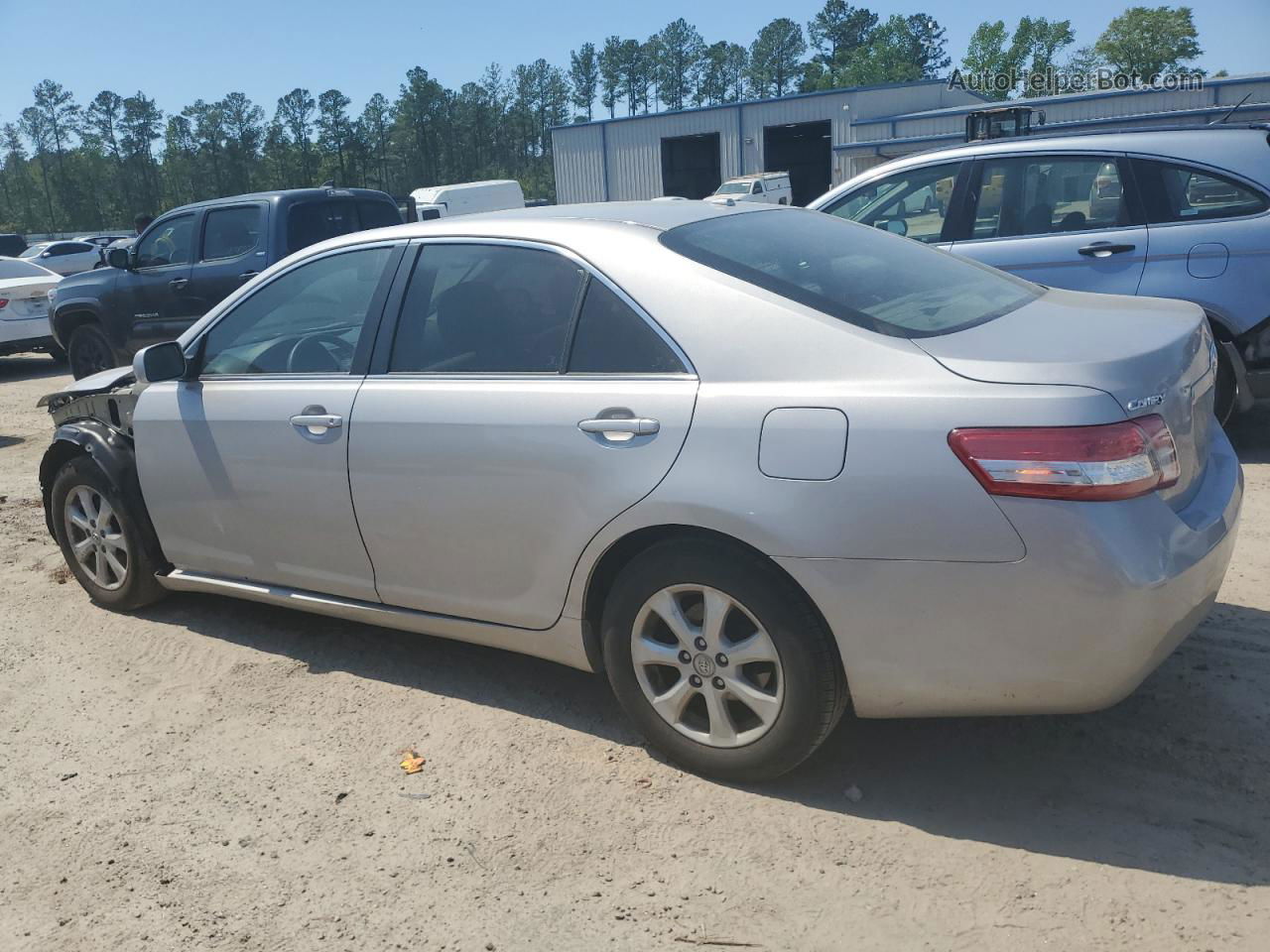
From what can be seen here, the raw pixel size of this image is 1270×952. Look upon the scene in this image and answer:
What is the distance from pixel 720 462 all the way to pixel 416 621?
1412 mm

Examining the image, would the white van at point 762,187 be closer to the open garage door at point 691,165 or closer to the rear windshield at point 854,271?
the open garage door at point 691,165

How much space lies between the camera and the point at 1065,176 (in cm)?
650

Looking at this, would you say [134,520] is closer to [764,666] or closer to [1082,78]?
[764,666]

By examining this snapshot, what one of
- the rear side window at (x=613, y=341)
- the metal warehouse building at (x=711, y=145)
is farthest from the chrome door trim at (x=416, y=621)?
the metal warehouse building at (x=711, y=145)

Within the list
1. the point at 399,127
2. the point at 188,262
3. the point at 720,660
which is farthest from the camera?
the point at 399,127

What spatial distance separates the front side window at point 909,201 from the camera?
689 cm

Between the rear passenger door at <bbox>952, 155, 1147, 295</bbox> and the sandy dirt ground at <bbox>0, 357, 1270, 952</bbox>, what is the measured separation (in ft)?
8.77

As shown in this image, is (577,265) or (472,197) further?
(472,197)

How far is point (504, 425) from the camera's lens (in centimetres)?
334

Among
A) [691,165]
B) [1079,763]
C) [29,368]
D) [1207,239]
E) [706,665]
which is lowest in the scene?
[29,368]

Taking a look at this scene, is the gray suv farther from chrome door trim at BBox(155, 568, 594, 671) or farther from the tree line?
the tree line

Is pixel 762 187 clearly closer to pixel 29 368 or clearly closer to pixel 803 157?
pixel 803 157

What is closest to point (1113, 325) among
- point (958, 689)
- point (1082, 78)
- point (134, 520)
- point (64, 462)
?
point (958, 689)

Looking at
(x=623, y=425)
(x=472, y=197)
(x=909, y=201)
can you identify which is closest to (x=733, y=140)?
(x=472, y=197)
